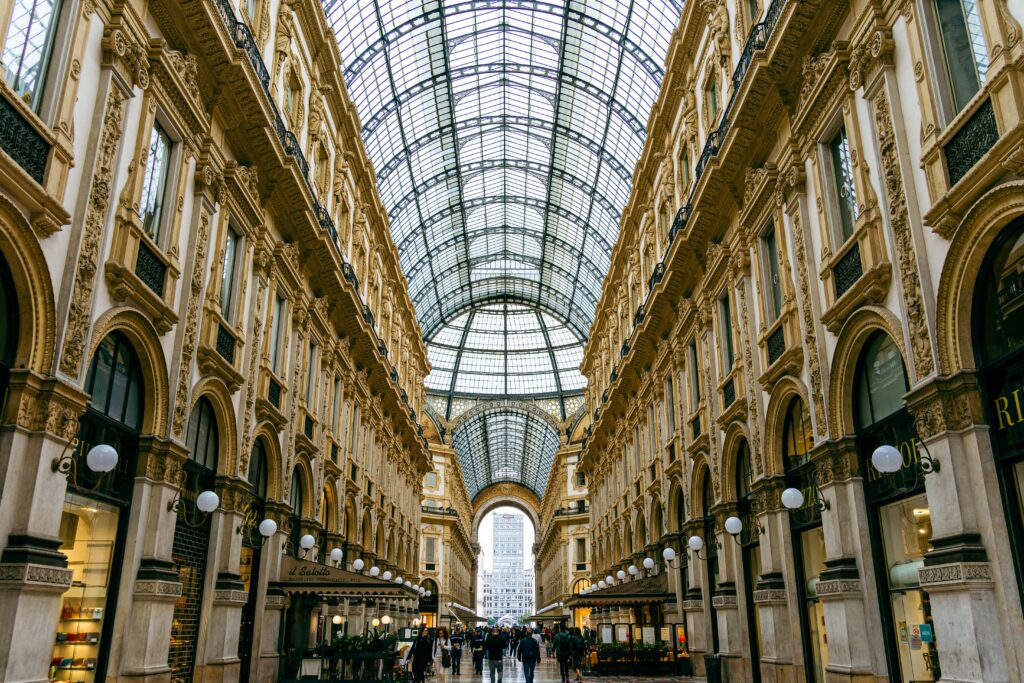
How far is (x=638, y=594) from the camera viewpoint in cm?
2284

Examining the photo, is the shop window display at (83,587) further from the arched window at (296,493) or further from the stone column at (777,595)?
the stone column at (777,595)

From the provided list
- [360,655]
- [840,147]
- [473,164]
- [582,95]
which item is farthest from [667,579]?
[473,164]

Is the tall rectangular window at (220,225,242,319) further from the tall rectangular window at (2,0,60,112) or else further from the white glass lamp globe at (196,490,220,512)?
the tall rectangular window at (2,0,60,112)

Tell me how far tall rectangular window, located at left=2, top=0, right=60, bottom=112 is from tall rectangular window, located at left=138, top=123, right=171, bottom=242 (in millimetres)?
2797

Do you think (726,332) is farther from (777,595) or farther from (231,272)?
(231,272)

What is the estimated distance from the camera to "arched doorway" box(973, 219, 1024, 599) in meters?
8.34

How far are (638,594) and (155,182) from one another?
1693 cm

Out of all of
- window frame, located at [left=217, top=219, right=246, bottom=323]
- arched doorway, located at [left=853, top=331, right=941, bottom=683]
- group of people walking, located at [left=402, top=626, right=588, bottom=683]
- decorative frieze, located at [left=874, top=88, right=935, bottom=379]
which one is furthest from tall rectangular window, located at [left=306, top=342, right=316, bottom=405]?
decorative frieze, located at [left=874, top=88, right=935, bottom=379]

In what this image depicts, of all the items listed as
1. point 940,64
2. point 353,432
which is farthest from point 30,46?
point 353,432

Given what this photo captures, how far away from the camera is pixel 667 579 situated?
23.9m

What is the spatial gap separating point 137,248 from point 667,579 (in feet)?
59.4

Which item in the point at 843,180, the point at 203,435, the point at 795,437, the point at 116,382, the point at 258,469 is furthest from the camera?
the point at 258,469

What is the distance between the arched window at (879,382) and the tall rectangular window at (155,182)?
11489 millimetres

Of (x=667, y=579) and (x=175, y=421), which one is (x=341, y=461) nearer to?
(x=667, y=579)
